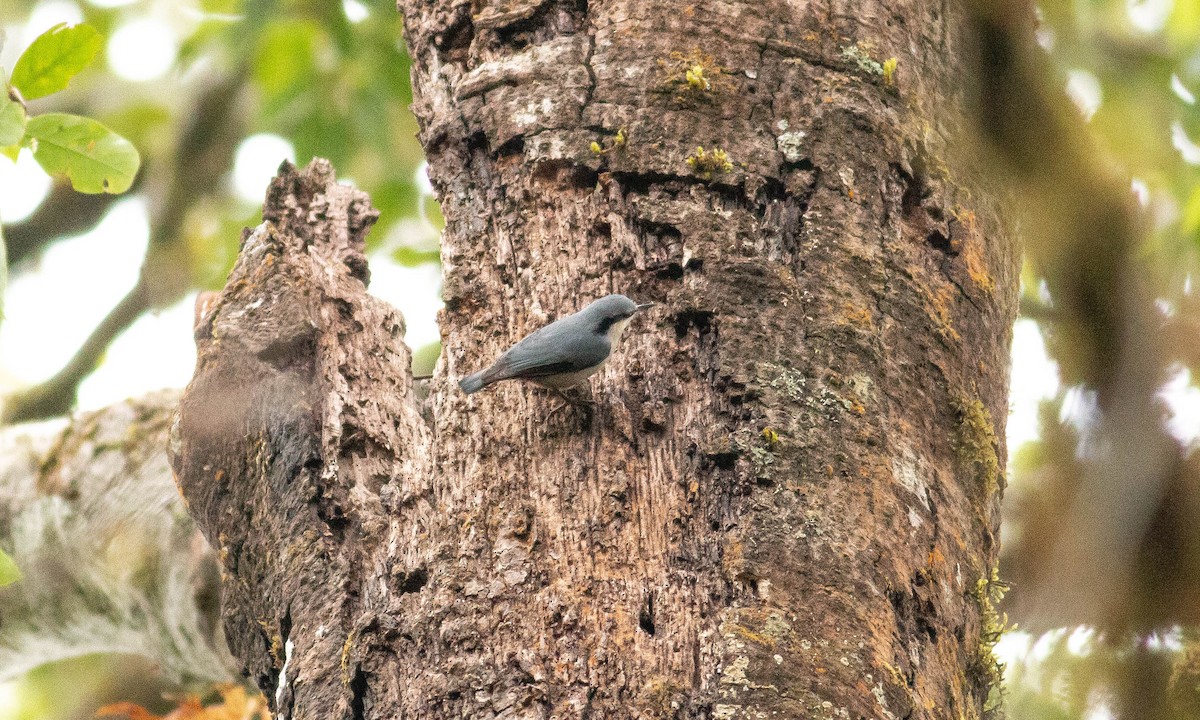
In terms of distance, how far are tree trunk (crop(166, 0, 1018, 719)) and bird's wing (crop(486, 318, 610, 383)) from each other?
0.06 meters

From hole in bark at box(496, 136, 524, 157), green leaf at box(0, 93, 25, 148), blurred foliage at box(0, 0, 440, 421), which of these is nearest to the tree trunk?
hole in bark at box(496, 136, 524, 157)

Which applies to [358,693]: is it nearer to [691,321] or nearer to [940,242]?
[691,321]

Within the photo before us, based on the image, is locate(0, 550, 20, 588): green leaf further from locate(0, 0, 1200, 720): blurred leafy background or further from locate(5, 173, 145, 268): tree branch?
locate(5, 173, 145, 268): tree branch

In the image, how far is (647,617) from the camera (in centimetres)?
232

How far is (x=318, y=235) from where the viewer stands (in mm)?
3373

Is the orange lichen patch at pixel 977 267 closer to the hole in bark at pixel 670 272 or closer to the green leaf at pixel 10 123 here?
the hole in bark at pixel 670 272

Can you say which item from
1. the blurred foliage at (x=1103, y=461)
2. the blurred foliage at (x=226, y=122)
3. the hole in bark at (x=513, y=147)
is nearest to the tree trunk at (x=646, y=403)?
the hole in bark at (x=513, y=147)

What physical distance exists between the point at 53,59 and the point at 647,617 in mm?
1939

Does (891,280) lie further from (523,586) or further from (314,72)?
(314,72)

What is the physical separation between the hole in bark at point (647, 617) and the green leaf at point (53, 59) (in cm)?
186

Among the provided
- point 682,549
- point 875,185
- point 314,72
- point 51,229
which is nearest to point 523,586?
point 682,549

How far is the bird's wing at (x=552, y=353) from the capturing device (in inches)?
107

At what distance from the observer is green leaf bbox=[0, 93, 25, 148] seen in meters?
2.51

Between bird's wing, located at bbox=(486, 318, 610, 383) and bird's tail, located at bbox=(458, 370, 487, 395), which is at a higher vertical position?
bird's wing, located at bbox=(486, 318, 610, 383)
